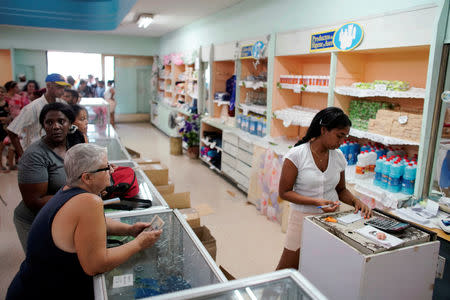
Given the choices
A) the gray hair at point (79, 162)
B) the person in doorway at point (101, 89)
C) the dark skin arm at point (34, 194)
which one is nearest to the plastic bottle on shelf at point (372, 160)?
the gray hair at point (79, 162)

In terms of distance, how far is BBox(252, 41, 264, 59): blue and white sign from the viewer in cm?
514

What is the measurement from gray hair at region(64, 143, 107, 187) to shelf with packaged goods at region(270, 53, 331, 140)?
324cm

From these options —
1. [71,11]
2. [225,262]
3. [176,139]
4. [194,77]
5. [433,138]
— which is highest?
[71,11]

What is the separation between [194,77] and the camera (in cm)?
832

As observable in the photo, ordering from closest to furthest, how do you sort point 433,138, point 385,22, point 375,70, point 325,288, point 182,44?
point 325,288 → point 433,138 → point 385,22 → point 375,70 → point 182,44

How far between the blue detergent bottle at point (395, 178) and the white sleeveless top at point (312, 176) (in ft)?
2.97

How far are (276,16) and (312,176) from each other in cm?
342

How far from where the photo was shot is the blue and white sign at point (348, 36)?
3.35 metres

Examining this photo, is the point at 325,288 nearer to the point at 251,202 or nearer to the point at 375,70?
the point at 375,70

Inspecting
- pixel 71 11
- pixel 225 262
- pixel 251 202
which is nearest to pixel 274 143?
pixel 251 202

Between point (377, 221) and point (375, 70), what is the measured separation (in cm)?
236

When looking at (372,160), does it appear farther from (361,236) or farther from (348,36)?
(361,236)

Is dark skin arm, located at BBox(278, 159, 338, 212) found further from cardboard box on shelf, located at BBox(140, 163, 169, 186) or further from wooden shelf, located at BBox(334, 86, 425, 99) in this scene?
cardboard box on shelf, located at BBox(140, 163, 169, 186)

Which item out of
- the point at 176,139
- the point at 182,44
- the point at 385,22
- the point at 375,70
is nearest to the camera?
the point at 385,22
